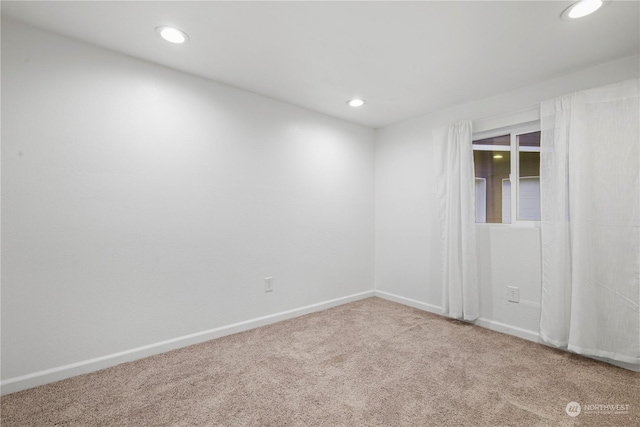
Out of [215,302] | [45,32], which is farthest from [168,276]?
[45,32]

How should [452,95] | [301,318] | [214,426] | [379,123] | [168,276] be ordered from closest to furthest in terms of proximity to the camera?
[214,426], [168,276], [452,95], [301,318], [379,123]

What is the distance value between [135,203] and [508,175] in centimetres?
328

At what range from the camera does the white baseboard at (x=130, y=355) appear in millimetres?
1729

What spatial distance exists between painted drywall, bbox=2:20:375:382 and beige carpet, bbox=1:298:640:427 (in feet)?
1.08

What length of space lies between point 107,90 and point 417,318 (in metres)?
3.33

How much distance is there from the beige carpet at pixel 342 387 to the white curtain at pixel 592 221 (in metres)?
0.26

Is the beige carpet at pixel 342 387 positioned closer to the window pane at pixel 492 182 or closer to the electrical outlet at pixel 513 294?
the electrical outlet at pixel 513 294

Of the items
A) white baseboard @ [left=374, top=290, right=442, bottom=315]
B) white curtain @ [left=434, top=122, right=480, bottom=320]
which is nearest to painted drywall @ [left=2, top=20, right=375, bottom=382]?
white baseboard @ [left=374, top=290, right=442, bottom=315]

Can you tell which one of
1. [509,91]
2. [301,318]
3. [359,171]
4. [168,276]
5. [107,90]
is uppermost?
[509,91]

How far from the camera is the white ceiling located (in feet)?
5.25

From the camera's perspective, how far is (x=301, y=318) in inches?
116

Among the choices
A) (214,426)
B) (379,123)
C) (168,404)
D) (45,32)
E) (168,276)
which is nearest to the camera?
(214,426)

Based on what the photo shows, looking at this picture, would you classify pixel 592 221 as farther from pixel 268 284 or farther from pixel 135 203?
pixel 135 203

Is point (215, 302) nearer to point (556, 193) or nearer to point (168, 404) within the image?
point (168, 404)
